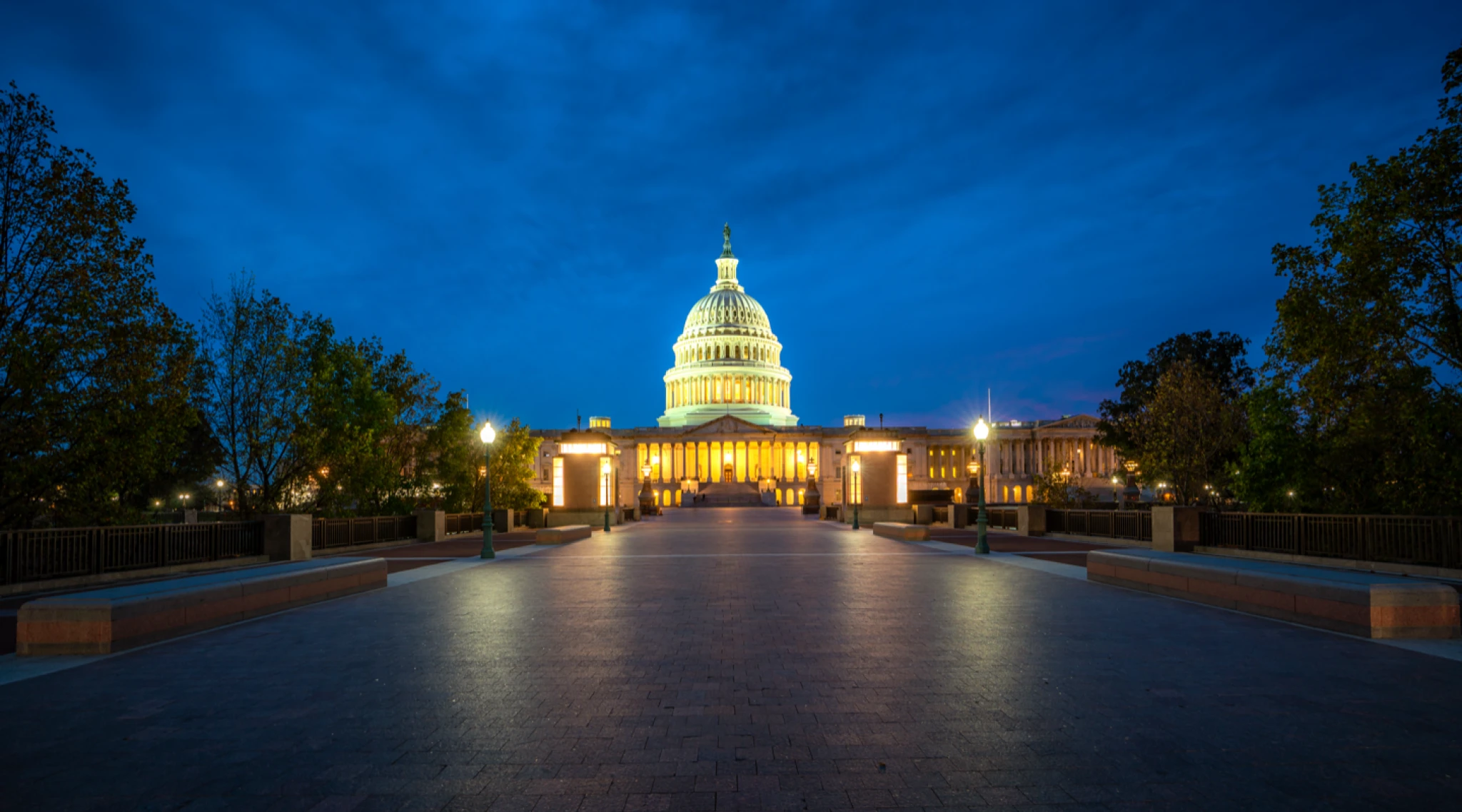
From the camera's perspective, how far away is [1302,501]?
24.5 metres

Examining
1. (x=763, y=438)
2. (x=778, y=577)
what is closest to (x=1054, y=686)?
(x=778, y=577)

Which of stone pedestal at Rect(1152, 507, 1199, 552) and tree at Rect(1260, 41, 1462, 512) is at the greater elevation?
tree at Rect(1260, 41, 1462, 512)

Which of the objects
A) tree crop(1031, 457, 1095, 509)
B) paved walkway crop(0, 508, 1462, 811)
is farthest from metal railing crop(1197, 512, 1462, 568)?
tree crop(1031, 457, 1095, 509)

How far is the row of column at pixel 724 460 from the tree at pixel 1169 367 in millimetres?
72678

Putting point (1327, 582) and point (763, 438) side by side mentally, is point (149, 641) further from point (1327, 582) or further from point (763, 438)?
point (763, 438)

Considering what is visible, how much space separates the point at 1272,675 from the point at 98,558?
2089 cm

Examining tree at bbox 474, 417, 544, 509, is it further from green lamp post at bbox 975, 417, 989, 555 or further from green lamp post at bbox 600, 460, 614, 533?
green lamp post at bbox 975, 417, 989, 555

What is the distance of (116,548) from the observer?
18.4 m

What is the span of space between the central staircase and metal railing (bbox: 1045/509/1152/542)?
71.0 m

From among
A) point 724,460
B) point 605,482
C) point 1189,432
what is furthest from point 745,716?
point 724,460

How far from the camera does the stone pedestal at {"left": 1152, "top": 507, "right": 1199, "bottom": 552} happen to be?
23812 millimetres

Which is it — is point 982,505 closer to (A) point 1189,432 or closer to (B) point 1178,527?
(B) point 1178,527

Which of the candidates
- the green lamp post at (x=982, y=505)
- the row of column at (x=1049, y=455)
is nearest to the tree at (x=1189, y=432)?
the green lamp post at (x=982, y=505)

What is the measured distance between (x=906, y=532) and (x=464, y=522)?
20347 mm
